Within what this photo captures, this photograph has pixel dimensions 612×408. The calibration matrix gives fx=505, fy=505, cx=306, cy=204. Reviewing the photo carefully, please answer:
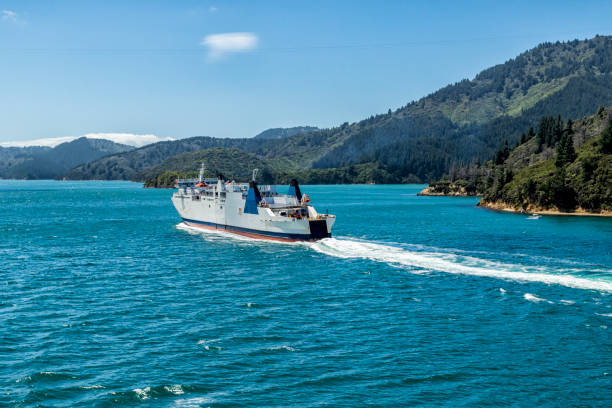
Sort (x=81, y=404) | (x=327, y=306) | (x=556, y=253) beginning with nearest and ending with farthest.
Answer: (x=81, y=404) → (x=327, y=306) → (x=556, y=253)

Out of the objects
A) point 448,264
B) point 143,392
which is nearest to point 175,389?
point 143,392

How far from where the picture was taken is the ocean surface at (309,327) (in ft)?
84.7

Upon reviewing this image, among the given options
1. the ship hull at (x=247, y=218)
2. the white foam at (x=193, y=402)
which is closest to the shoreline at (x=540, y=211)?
the ship hull at (x=247, y=218)

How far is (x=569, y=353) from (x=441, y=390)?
10185 mm

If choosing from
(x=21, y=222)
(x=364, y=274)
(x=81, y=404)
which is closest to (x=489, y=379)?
(x=81, y=404)

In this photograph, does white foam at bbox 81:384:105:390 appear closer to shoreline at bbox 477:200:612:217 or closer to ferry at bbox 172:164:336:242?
ferry at bbox 172:164:336:242

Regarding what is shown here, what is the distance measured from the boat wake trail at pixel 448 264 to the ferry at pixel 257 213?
4135 mm

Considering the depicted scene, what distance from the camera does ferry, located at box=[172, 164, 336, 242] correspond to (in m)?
78.1

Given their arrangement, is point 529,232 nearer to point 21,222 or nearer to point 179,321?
point 179,321

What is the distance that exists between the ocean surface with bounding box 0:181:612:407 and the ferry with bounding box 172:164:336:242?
23.9ft

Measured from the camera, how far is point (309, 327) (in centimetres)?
3606

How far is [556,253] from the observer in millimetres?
66750

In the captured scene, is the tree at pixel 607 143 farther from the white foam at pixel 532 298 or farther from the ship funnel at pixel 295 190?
the white foam at pixel 532 298

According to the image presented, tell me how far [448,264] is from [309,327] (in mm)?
Result: 28060
